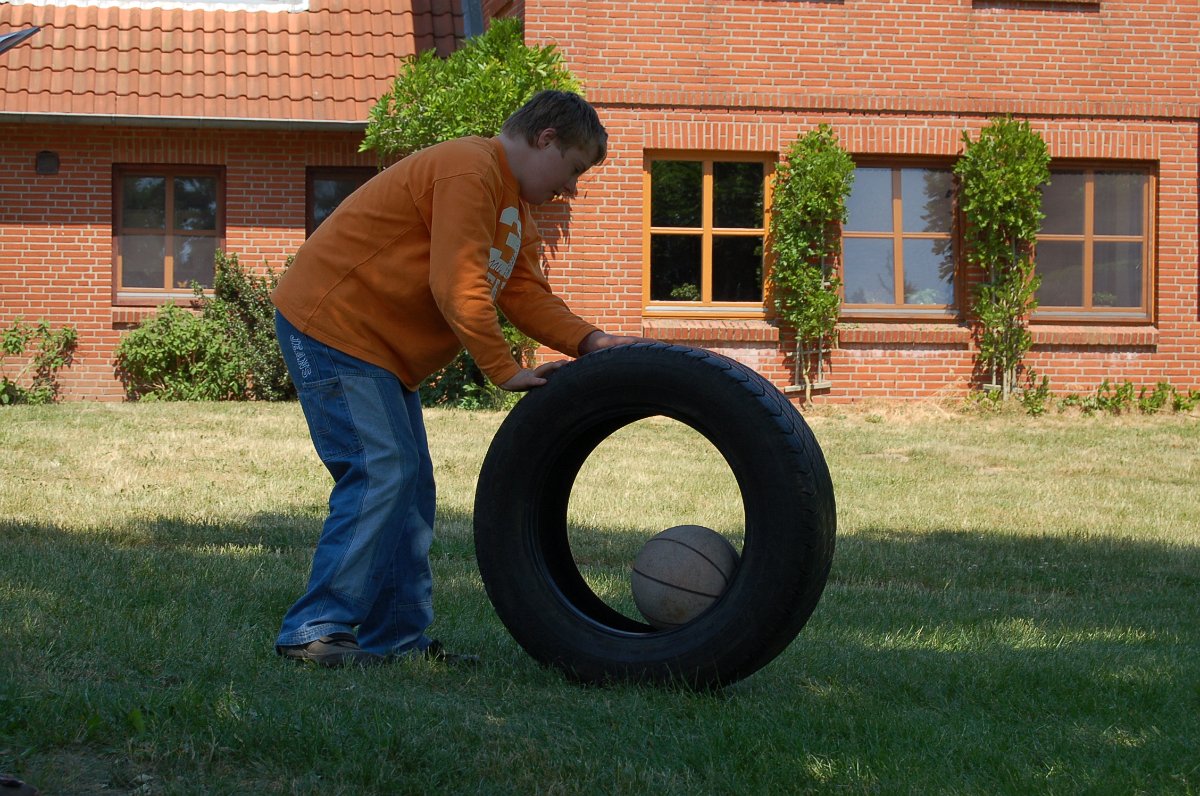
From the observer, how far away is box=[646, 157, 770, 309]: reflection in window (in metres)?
13.5

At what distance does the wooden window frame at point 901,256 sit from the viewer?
44.7 feet

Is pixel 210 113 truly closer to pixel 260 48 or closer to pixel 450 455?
pixel 260 48

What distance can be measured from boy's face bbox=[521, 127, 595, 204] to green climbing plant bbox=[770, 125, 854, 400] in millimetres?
9299

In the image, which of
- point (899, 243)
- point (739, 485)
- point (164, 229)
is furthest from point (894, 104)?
point (739, 485)

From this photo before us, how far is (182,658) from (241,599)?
3.30 ft

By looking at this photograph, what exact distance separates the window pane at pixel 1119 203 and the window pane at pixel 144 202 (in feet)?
33.1

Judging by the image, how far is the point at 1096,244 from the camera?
14.0 meters

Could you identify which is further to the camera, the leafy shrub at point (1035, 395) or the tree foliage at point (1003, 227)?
the leafy shrub at point (1035, 395)

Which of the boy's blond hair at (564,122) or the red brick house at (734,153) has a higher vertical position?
the red brick house at (734,153)

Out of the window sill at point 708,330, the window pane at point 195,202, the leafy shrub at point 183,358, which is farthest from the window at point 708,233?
the window pane at point 195,202

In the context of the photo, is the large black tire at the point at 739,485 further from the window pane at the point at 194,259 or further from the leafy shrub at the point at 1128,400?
the window pane at the point at 194,259

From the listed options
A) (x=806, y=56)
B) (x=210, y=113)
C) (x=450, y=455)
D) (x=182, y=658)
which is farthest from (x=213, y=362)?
(x=182, y=658)

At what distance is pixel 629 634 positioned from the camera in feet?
12.6

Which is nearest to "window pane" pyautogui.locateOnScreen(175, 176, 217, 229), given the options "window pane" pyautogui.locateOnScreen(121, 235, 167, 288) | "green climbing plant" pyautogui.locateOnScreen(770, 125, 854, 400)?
"window pane" pyautogui.locateOnScreen(121, 235, 167, 288)
